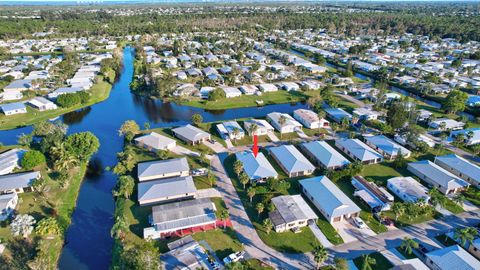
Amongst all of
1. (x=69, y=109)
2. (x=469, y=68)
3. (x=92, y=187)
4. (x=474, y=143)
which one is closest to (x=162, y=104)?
(x=69, y=109)

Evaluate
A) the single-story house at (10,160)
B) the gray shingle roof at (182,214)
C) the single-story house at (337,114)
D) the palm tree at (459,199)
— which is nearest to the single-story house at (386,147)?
the single-story house at (337,114)

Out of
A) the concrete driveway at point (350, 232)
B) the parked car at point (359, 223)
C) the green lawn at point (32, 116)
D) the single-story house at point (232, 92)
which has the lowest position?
the concrete driveway at point (350, 232)

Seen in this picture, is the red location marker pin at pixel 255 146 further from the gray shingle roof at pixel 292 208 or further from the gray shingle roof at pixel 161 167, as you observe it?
the gray shingle roof at pixel 292 208

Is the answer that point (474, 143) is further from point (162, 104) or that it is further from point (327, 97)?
point (162, 104)

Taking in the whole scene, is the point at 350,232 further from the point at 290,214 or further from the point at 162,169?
the point at 162,169

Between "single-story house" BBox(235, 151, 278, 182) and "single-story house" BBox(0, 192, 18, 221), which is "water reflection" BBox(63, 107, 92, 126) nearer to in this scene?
"single-story house" BBox(0, 192, 18, 221)
